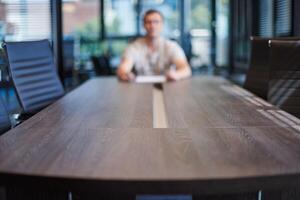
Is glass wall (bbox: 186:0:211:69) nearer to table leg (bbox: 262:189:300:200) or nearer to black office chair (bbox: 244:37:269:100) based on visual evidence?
black office chair (bbox: 244:37:269:100)

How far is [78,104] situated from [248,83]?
155cm

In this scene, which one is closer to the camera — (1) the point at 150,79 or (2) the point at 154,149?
(2) the point at 154,149

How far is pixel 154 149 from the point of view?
1535mm

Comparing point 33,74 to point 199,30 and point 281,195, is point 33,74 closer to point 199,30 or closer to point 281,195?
→ point 281,195

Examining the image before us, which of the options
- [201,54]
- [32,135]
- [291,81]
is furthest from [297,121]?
[201,54]

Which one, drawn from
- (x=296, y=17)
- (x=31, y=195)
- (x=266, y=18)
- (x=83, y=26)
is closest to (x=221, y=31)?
(x=266, y=18)

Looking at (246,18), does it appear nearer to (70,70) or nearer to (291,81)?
(70,70)

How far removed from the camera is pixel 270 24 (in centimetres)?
471

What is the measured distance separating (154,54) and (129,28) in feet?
18.3

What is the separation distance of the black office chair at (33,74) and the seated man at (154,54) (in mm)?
905

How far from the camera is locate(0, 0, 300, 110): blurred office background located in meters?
4.78

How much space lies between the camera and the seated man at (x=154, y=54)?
13.6 feet

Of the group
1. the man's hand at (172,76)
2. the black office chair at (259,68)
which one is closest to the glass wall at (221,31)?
the man's hand at (172,76)

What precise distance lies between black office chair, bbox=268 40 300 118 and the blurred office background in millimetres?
991
